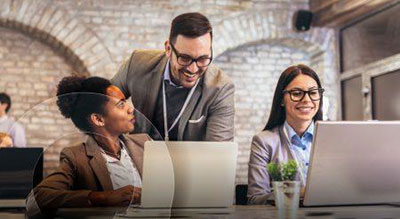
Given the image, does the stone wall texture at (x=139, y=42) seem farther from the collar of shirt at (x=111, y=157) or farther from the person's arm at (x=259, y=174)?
the collar of shirt at (x=111, y=157)

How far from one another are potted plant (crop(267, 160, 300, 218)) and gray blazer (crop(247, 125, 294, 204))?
53 cm

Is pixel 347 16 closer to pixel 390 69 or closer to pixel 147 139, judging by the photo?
pixel 390 69

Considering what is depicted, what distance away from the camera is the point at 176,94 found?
8.86 feet

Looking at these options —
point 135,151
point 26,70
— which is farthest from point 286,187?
point 26,70

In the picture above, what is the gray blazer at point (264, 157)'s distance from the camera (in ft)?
8.43

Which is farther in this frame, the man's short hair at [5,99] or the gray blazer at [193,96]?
the man's short hair at [5,99]

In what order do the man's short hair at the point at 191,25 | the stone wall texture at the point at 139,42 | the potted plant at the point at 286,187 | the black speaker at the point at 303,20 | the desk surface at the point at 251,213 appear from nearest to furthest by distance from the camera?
the desk surface at the point at 251,213 < the potted plant at the point at 286,187 < the man's short hair at the point at 191,25 < the stone wall texture at the point at 139,42 < the black speaker at the point at 303,20

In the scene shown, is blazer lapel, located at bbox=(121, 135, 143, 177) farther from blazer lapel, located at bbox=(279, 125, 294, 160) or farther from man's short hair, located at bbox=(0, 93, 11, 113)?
man's short hair, located at bbox=(0, 93, 11, 113)

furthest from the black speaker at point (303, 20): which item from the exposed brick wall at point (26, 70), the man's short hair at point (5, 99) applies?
the man's short hair at point (5, 99)

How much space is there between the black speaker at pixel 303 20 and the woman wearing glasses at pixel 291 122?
10.6ft

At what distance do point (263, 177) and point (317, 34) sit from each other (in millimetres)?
3727

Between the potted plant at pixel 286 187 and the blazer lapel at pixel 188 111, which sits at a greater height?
the blazer lapel at pixel 188 111

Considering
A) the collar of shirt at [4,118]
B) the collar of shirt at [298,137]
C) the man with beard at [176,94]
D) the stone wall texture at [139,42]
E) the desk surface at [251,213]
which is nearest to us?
the desk surface at [251,213]

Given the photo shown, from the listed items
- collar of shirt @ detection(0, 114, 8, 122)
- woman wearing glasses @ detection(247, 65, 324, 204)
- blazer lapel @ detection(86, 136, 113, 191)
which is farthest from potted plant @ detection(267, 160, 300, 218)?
collar of shirt @ detection(0, 114, 8, 122)
